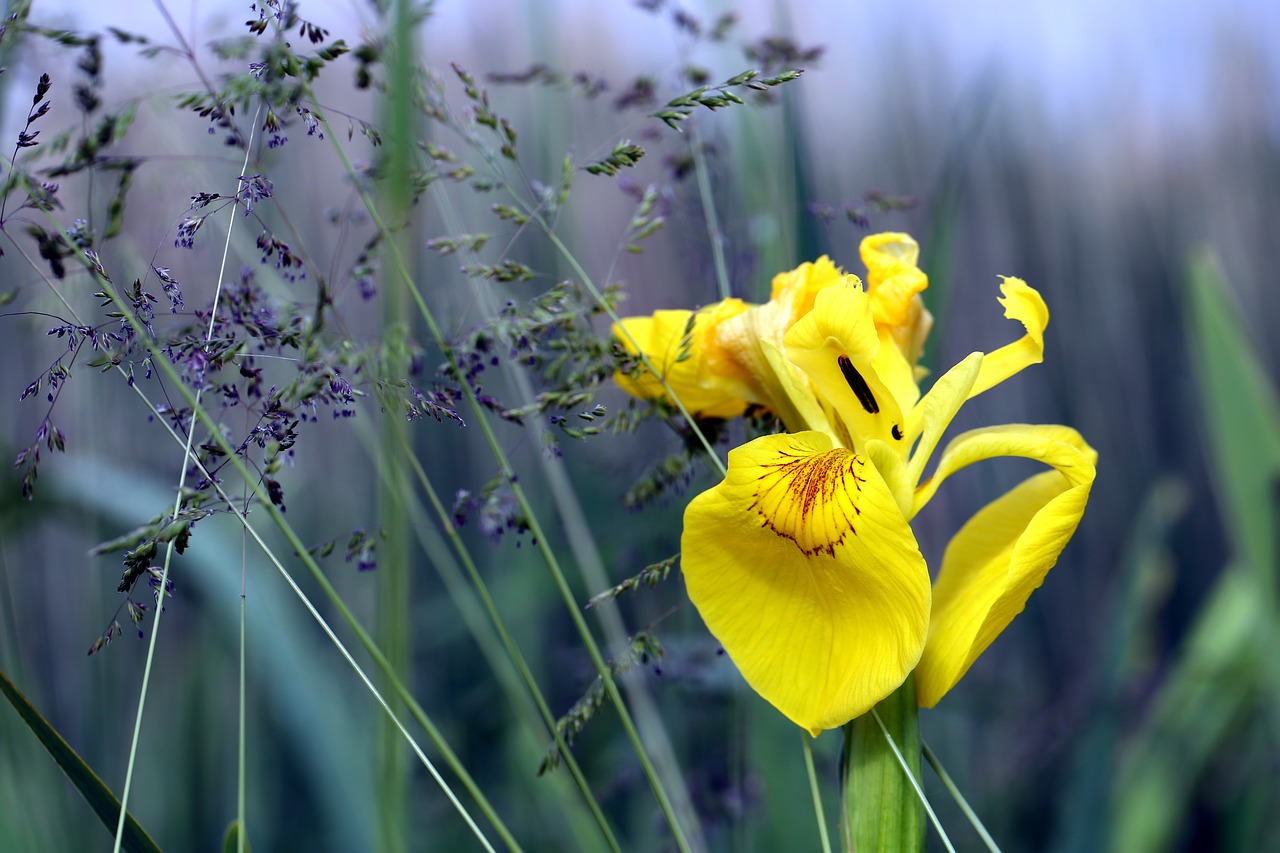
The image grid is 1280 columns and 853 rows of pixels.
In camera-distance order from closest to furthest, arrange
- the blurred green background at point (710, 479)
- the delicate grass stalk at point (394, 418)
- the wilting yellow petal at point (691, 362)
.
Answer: the delicate grass stalk at point (394, 418) → the wilting yellow petal at point (691, 362) → the blurred green background at point (710, 479)

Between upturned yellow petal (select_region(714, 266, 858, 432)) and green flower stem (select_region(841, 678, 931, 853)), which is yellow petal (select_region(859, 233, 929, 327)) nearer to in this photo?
upturned yellow petal (select_region(714, 266, 858, 432))

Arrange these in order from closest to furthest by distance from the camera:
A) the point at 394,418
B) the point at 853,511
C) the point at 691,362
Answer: the point at 394,418 → the point at 853,511 → the point at 691,362

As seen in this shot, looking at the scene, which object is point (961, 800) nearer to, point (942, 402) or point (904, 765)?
point (904, 765)

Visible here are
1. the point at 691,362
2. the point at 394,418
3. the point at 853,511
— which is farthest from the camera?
the point at 691,362

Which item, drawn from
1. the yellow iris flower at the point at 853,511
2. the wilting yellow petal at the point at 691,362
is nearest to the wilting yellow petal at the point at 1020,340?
the yellow iris flower at the point at 853,511

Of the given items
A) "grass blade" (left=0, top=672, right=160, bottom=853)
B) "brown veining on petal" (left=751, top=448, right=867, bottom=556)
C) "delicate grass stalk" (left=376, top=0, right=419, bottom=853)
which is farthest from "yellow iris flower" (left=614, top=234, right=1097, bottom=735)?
"grass blade" (left=0, top=672, right=160, bottom=853)

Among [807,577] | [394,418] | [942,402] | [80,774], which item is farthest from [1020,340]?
[80,774]

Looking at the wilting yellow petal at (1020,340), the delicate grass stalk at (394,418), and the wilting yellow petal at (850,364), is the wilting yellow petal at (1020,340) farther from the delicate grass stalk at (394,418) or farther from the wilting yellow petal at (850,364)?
the delicate grass stalk at (394,418)

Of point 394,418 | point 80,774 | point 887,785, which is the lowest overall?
point 887,785
